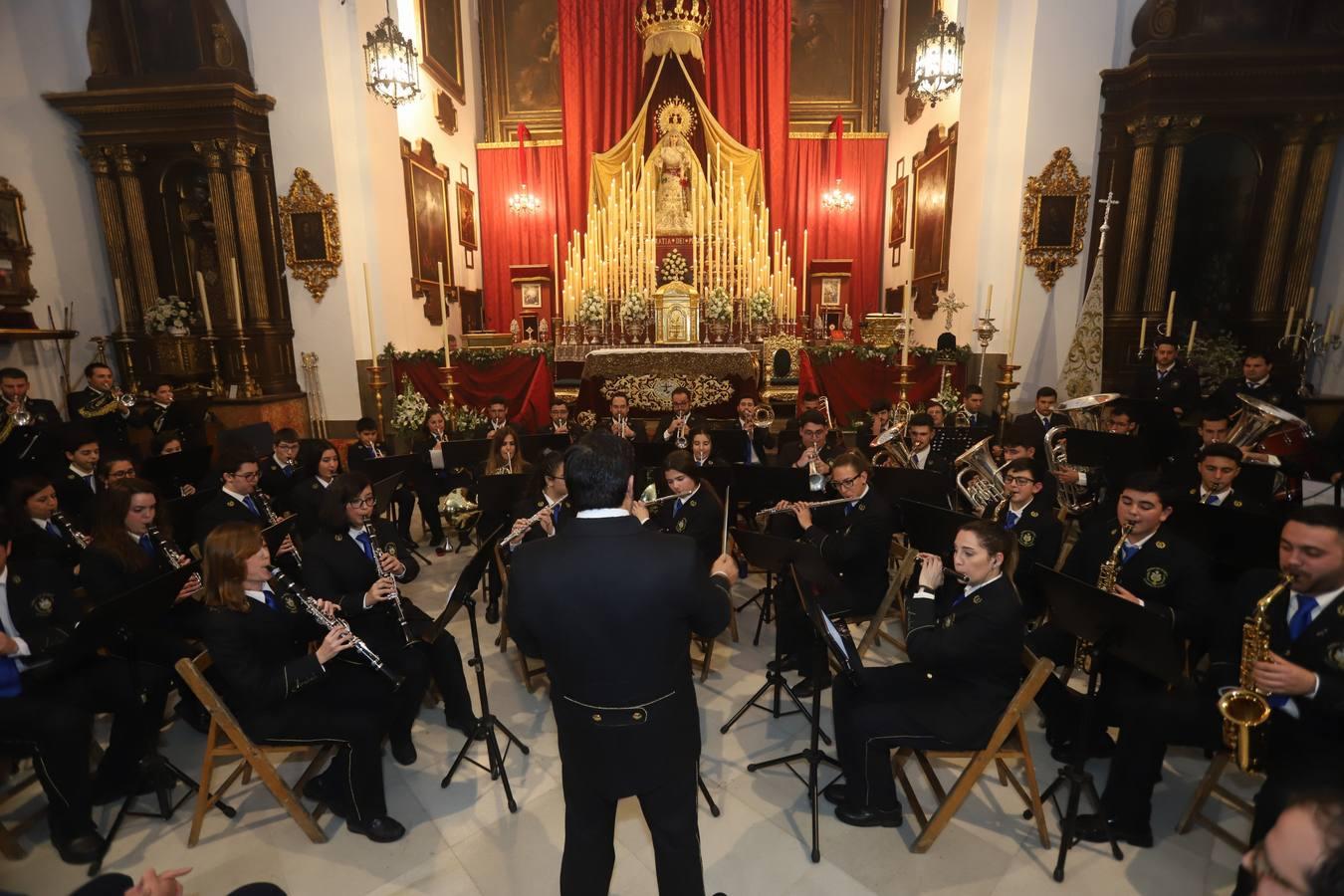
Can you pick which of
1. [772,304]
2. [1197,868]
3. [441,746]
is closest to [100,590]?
[441,746]

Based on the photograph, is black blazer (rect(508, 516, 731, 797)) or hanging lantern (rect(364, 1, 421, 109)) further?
hanging lantern (rect(364, 1, 421, 109))

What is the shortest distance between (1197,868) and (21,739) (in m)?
5.88

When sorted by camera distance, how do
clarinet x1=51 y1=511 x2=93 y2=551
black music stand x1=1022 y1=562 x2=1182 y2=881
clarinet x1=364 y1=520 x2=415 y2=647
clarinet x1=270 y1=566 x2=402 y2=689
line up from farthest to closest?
clarinet x1=51 y1=511 x2=93 y2=551 < clarinet x1=364 y1=520 x2=415 y2=647 < clarinet x1=270 y1=566 x2=402 y2=689 < black music stand x1=1022 y1=562 x2=1182 y2=881

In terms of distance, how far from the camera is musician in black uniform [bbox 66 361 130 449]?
7.30 meters

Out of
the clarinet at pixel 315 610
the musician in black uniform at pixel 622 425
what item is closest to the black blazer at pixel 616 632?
the clarinet at pixel 315 610

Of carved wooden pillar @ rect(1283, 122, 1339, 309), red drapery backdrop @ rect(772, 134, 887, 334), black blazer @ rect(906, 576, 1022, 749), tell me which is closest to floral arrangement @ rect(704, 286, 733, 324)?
red drapery backdrop @ rect(772, 134, 887, 334)

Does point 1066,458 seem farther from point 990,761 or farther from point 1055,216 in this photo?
point 1055,216

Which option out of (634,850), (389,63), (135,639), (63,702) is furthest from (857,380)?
(63,702)

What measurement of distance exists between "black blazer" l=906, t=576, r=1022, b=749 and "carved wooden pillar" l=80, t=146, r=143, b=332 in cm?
1280

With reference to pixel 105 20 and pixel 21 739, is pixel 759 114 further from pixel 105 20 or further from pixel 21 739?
pixel 21 739

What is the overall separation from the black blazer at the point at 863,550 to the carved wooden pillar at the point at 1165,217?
7.99m

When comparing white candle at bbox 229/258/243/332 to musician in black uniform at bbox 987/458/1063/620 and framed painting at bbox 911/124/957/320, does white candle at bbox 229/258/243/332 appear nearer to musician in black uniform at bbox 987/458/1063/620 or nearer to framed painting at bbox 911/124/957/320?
musician in black uniform at bbox 987/458/1063/620

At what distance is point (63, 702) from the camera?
3.42 m

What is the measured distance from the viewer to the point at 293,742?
326 cm
